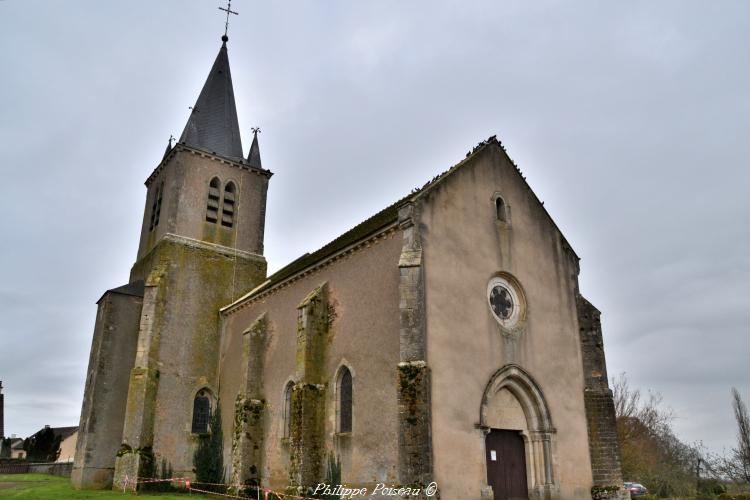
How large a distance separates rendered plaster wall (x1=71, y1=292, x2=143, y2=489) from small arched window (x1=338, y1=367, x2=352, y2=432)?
451 inches

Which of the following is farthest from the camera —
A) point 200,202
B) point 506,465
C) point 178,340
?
point 200,202

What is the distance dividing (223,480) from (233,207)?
44.1ft

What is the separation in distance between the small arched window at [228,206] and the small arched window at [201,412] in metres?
8.67

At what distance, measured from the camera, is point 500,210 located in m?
19.1

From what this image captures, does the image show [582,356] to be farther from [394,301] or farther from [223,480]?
[223,480]

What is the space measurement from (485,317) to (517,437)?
3.86m

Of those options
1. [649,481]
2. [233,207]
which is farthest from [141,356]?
[649,481]

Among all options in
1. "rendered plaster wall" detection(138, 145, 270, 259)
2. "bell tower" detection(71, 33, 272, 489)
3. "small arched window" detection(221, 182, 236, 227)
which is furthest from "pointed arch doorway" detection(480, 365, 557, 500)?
"small arched window" detection(221, 182, 236, 227)

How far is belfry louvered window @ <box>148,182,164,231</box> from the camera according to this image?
94.1 ft

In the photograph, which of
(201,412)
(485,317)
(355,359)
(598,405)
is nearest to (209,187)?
(201,412)

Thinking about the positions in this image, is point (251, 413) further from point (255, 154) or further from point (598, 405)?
point (255, 154)

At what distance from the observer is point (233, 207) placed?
29.2 meters

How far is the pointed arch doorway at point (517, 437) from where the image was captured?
1612 centimetres

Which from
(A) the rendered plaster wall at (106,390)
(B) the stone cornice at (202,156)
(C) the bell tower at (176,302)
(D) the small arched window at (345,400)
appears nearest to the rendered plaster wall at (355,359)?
(D) the small arched window at (345,400)
